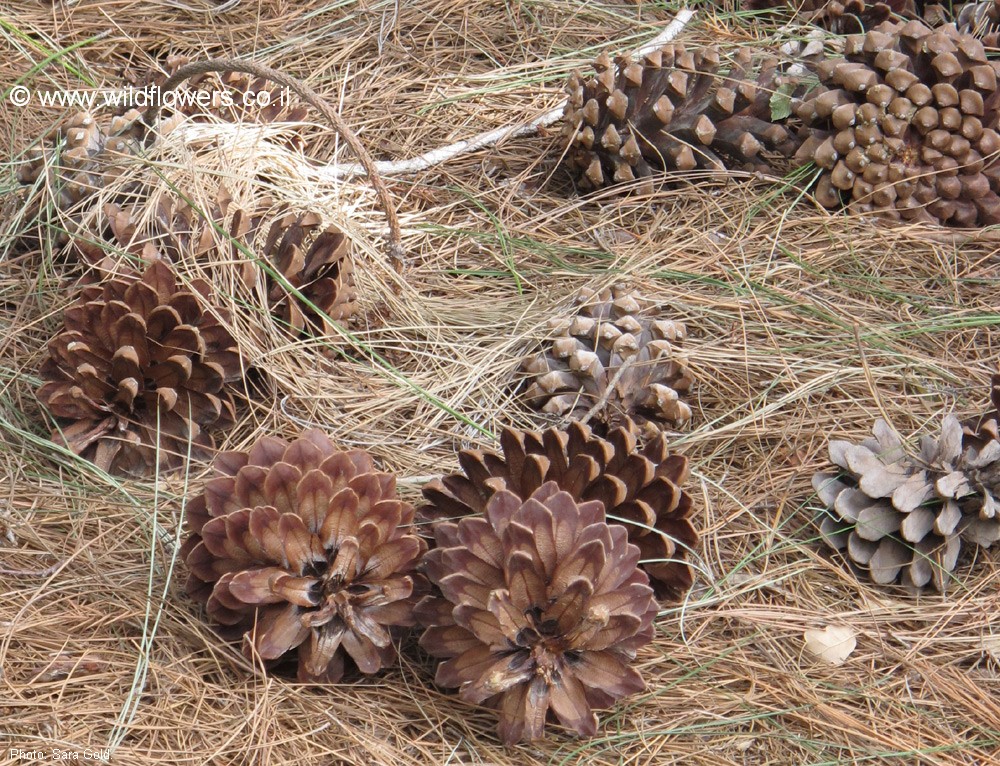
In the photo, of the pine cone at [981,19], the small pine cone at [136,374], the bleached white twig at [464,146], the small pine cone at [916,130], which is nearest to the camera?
the small pine cone at [136,374]

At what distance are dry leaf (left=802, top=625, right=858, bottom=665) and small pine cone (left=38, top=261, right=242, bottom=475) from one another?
3.22 feet

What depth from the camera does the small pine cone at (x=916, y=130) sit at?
2100mm

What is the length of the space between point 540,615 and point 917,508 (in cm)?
65

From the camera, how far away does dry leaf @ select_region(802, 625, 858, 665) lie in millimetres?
1424

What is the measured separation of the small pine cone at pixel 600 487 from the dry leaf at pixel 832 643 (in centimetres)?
19

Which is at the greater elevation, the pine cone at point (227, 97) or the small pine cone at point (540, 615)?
the pine cone at point (227, 97)

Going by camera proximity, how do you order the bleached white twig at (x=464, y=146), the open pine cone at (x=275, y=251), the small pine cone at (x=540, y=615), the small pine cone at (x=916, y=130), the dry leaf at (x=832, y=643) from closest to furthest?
the small pine cone at (x=540, y=615) < the dry leaf at (x=832, y=643) < the open pine cone at (x=275, y=251) < the small pine cone at (x=916, y=130) < the bleached white twig at (x=464, y=146)

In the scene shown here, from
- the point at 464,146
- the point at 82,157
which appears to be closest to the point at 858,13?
the point at 464,146

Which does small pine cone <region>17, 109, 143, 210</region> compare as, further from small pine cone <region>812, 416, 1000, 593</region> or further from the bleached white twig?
small pine cone <region>812, 416, 1000, 593</region>

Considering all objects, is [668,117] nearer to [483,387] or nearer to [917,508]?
[483,387]

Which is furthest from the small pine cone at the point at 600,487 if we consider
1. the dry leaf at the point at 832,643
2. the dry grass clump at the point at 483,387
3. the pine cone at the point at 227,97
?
the pine cone at the point at 227,97

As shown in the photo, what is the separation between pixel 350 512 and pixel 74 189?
40.2 inches

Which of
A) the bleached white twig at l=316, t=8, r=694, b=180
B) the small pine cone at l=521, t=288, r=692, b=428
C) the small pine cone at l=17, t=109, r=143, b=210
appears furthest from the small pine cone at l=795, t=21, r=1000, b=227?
the small pine cone at l=17, t=109, r=143, b=210

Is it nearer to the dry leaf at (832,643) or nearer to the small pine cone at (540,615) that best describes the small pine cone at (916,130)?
the dry leaf at (832,643)
